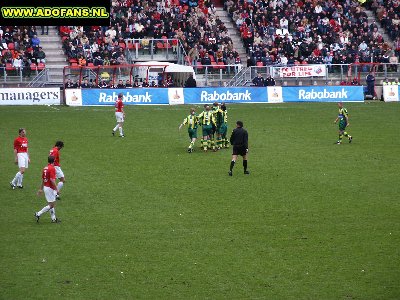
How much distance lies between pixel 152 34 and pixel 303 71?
1097 cm

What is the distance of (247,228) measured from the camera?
2273 cm

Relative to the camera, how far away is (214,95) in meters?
53.8

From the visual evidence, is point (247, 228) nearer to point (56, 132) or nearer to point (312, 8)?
point (56, 132)

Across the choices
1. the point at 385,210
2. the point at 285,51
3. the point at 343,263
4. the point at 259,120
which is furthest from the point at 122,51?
the point at 343,263

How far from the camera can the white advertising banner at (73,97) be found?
5256cm

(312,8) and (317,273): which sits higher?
(312,8)

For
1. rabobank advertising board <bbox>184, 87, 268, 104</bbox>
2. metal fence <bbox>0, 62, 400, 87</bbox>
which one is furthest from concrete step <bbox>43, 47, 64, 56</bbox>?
rabobank advertising board <bbox>184, 87, 268, 104</bbox>

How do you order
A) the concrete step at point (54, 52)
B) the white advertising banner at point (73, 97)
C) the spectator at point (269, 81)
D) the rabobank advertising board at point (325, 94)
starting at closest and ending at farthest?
the white advertising banner at point (73, 97) → the rabobank advertising board at point (325, 94) → the spectator at point (269, 81) → the concrete step at point (54, 52)

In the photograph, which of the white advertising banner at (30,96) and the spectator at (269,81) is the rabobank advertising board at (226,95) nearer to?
Result: the spectator at (269,81)

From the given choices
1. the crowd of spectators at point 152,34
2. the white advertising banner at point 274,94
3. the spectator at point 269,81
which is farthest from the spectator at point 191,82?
the spectator at point 269,81

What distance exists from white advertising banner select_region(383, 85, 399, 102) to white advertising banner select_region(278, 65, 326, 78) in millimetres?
4341

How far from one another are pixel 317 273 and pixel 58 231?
726 centimetres

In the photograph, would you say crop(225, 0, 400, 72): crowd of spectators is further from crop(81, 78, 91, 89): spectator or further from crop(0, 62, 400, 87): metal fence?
crop(81, 78, 91, 89): spectator

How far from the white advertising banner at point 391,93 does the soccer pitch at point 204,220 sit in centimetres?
1433
